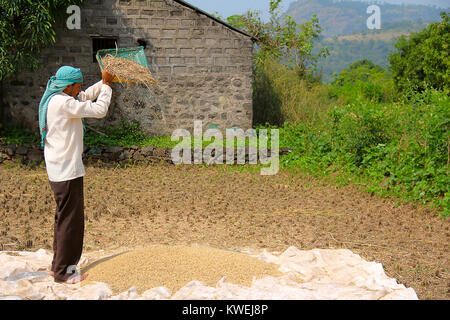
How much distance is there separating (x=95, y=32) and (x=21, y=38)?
4.91ft

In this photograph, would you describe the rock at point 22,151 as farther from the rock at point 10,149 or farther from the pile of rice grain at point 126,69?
the pile of rice grain at point 126,69

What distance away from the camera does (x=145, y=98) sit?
419 inches

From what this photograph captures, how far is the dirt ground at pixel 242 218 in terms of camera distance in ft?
16.7

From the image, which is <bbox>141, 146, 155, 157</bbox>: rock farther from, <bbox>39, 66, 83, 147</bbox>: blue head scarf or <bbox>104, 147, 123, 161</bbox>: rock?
<bbox>39, 66, 83, 147</bbox>: blue head scarf

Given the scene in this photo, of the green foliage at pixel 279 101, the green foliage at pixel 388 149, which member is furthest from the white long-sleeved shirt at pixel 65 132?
the green foliage at pixel 279 101

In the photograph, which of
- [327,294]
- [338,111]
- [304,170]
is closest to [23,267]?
[327,294]

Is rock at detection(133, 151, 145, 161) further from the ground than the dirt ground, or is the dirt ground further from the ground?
rock at detection(133, 151, 145, 161)

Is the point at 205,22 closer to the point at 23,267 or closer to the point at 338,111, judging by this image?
the point at 338,111

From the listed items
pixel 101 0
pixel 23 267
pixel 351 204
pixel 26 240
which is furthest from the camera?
pixel 101 0

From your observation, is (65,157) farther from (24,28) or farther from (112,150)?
(24,28)

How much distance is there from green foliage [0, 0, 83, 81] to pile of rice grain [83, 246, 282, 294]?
653 centimetres

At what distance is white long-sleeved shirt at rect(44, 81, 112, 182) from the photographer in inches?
152

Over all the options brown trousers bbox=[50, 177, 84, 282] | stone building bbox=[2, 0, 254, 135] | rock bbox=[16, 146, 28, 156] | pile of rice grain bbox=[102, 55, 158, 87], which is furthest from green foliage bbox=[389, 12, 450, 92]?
brown trousers bbox=[50, 177, 84, 282]

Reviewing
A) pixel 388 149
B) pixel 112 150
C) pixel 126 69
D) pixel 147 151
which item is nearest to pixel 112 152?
pixel 112 150
